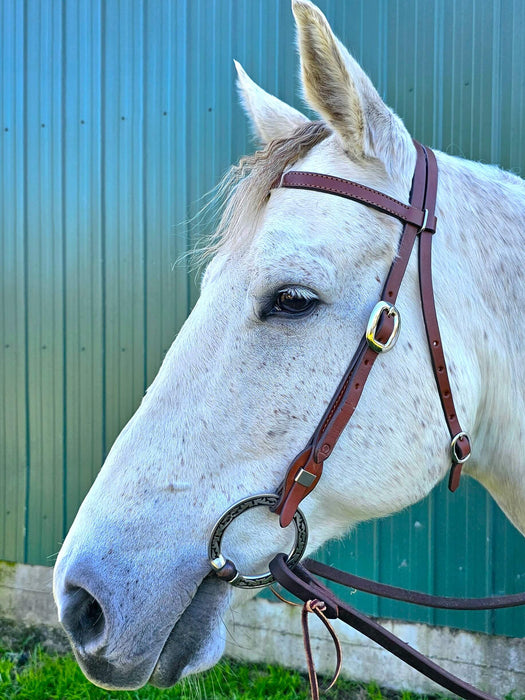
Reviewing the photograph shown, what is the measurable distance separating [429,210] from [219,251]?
54cm

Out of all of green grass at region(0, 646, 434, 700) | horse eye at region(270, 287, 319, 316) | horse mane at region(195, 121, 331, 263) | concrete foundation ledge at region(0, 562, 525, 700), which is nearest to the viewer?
horse eye at region(270, 287, 319, 316)

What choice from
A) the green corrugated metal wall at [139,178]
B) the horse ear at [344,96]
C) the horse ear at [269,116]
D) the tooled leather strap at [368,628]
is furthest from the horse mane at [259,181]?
the green corrugated metal wall at [139,178]

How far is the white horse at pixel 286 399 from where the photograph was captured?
1.31m

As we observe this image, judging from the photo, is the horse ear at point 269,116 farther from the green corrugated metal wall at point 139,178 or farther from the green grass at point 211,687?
the green grass at point 211,687

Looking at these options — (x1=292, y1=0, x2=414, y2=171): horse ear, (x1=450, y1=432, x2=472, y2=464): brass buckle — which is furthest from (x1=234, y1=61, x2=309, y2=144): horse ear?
(x1=450, y1=432, x2=472, y2=464): brass buckle

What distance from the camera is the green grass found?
3.24 meters

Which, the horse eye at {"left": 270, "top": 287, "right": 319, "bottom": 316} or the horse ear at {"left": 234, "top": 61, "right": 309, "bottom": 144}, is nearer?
the horse eye at {"left": 270, "top": 287, "right": 319, "bottom": 316}

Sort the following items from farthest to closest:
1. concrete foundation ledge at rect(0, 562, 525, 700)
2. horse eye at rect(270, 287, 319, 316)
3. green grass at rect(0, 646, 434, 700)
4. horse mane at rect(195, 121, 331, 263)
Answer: green grass at rect(0, 646, 434, 700) < concrete foundation ledge at rect(0, 562, 525, 700) < horse mane at rect(195, 121, 331, 263) < horse eye at rect(270, 287, 319, 316)

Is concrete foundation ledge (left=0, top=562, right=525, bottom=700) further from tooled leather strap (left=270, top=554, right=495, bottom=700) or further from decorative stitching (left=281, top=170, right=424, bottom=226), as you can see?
decorative stitching (left=281, top=170, right=424, bottom=226)

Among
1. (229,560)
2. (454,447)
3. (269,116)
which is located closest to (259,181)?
(269,116)

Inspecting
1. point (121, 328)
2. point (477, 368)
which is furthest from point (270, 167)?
point (121, 328)

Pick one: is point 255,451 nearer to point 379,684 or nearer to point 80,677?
point 379,684

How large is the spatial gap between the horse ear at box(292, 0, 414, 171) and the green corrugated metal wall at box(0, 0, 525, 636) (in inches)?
75.0

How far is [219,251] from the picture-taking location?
159cm
